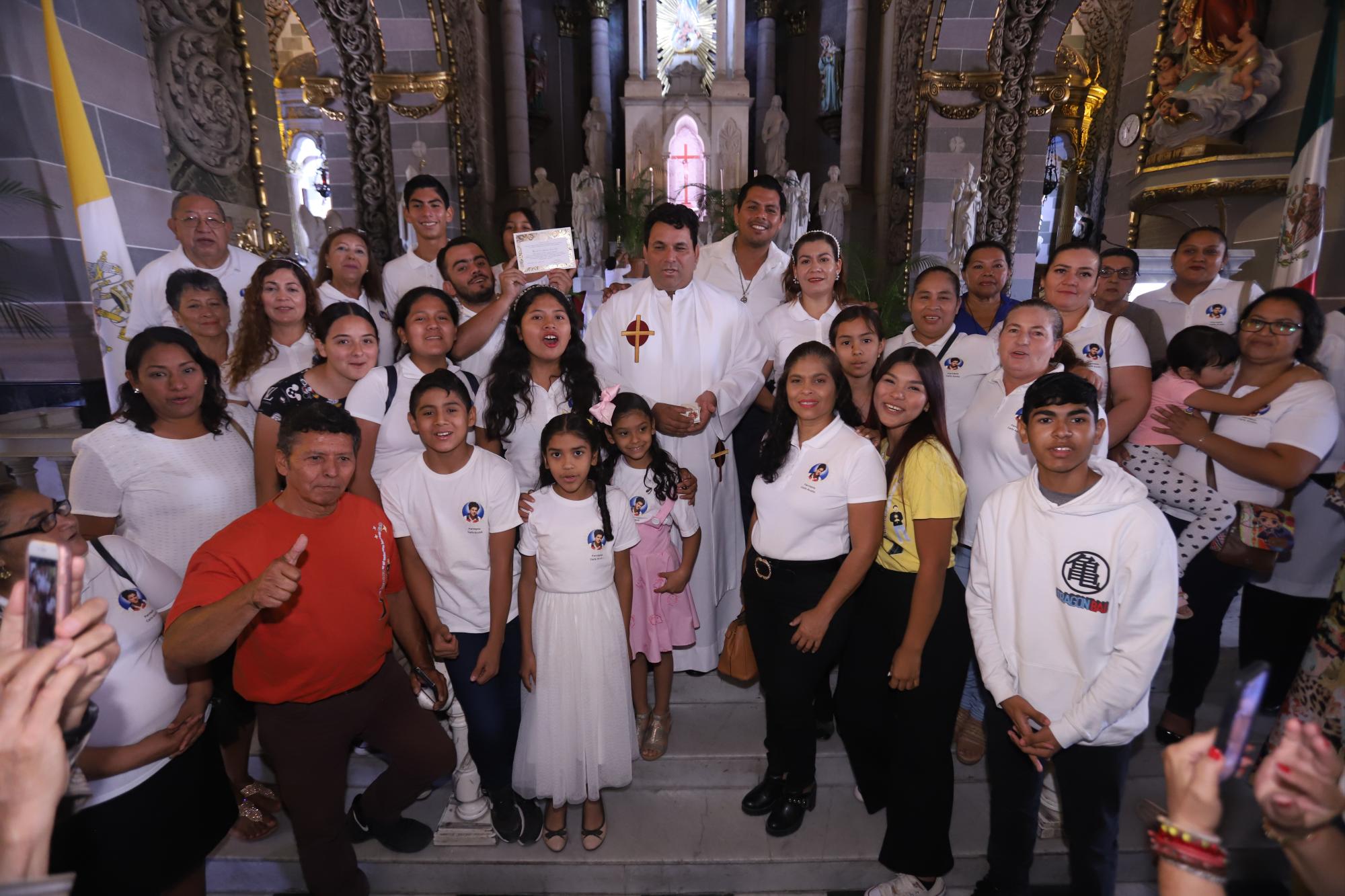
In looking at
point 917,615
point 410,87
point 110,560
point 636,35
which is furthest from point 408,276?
point 636,35

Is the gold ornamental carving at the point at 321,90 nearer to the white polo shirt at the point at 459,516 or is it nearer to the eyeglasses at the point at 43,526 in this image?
the white polo shirt at the point at 459,516

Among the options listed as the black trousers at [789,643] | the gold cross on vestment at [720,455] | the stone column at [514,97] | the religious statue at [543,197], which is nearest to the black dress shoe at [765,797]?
the black trousers at [789,643]

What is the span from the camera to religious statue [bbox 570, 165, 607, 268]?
12055 mm

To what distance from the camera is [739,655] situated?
2799 millimetres

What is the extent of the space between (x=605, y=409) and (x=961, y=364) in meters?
1.77

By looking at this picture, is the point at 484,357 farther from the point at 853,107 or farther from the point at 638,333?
the point at 853,107

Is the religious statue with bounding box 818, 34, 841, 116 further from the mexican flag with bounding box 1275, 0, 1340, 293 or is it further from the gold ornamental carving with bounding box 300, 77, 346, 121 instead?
the mexican flag with bounding box 1275, 0, 1340, 293

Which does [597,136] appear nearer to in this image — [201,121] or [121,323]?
[201,121]

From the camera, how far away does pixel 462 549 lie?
8.45ft

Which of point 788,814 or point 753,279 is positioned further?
point 753,279

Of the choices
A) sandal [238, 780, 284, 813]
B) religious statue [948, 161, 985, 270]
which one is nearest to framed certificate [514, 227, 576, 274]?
sandal [238, 780, 284, 813]

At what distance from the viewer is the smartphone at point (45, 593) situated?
1058mm

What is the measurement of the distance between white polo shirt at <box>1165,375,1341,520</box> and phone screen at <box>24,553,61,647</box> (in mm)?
3914

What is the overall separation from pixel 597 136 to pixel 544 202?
3567 millimetres
